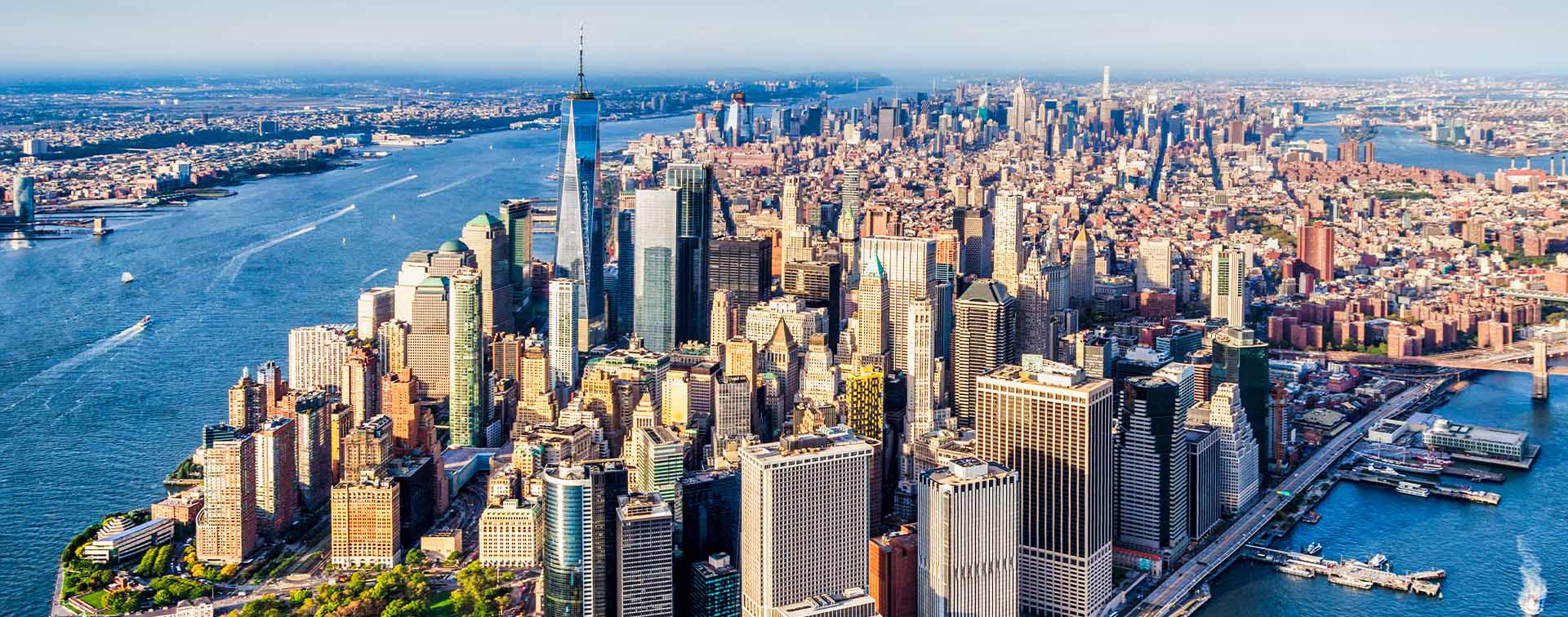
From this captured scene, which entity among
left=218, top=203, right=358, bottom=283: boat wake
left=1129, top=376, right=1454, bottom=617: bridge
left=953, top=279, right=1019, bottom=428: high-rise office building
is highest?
left=218, top=203, right=358, bottom=283: boat wake

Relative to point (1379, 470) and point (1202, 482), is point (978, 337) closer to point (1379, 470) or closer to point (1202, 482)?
point (1202, 482)

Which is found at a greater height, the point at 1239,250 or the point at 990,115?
the point at 990,115

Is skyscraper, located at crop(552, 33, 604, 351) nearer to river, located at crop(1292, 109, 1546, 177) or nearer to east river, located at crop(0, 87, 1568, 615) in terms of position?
east river, located at crop(0, 87, 1568, 615)

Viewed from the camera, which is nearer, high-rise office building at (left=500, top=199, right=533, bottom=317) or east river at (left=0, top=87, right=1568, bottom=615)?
east river at (left=0, top=87, right=1568, bottom=615)

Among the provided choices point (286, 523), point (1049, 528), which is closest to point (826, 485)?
point (1049, 528)

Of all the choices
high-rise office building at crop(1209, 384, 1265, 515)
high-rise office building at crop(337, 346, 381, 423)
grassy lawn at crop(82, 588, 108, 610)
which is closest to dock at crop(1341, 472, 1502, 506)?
high-rise office building at crop(1209, 384, 1265, 515)

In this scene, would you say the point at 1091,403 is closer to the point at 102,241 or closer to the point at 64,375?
the point at 64,375

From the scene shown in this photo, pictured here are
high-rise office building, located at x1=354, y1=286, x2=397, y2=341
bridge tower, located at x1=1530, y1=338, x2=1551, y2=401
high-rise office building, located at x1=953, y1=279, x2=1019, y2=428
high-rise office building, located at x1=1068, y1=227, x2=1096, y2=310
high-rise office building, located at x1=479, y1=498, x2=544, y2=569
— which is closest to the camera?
high-rise office building, located at x1=479, y1=498, x2=544, y2=569
